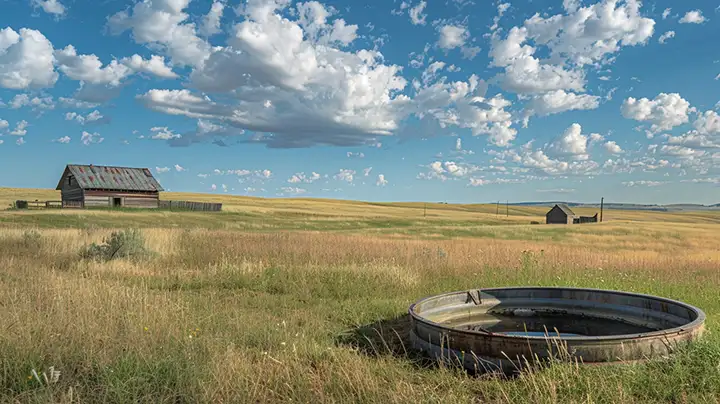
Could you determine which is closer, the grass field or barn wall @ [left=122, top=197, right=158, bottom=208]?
the grass field

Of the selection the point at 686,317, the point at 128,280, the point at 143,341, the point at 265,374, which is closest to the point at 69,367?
the point at 143,341

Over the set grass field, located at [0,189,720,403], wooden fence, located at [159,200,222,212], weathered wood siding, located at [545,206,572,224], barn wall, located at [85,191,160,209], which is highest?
barn wall, located at [85,191,160,209]

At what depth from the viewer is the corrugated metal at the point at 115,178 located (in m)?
54.0

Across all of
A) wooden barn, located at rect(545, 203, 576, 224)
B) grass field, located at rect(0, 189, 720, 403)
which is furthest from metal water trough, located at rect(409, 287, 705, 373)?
wooden barn, located at rect(545, 203, 576, 224)

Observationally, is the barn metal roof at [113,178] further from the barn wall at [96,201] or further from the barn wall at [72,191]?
the barn wall at [96,201]

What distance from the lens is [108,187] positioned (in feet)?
180

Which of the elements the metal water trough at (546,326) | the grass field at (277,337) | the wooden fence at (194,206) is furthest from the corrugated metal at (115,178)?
the metal water trough at (546,326)

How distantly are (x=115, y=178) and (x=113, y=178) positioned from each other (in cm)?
25

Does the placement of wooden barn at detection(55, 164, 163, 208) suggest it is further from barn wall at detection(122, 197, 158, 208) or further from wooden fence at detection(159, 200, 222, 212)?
wooden fence at detection(159, 200, 222, 212)

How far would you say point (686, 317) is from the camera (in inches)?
250

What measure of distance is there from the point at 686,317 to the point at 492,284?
15.7 ft

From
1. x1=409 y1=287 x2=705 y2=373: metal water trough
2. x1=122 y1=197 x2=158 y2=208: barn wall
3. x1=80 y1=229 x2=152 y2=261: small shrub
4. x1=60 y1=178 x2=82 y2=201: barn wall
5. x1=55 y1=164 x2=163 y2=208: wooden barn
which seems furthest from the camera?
x1=122 y1=197 x2=158 y2=208: barn wall

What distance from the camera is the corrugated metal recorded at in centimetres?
5403

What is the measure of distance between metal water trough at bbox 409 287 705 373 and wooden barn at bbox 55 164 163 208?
5436 cm
